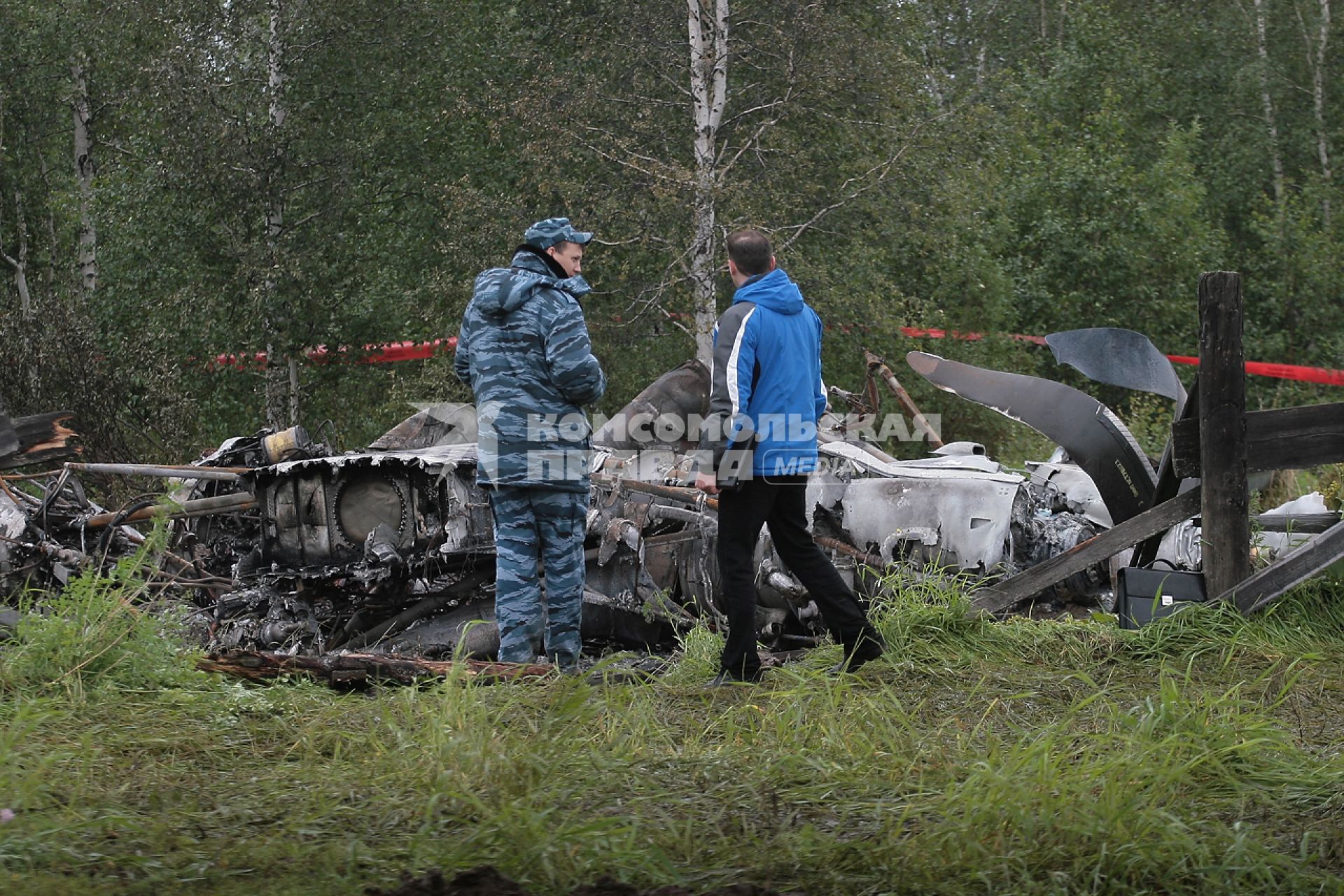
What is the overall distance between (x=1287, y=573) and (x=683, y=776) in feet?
9.82

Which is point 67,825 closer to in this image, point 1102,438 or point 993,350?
point 1102,438

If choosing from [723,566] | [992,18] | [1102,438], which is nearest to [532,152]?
[1102,438]

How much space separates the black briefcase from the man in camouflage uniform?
228 centimetres

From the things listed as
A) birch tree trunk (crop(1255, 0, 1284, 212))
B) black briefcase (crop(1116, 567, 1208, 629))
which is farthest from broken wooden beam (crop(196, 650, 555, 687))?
birch tree trunk (crop(1255, 0, 1284, 212))

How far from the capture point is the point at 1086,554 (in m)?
5.68

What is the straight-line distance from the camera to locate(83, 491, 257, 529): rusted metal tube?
22.7 ft

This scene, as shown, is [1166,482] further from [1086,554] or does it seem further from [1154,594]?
[1154,594]

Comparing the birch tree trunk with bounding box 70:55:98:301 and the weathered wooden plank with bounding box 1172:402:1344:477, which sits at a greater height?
the birch tree trunk with bounding box 70:55:98:301

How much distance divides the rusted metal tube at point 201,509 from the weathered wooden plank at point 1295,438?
493cm

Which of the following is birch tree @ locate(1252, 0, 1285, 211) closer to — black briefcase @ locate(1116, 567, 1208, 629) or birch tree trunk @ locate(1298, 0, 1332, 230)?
birch tree trunk @ locate(1298, 0, 1332, 230)

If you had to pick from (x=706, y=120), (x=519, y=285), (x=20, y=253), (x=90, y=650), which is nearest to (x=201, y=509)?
(x=90, y=650)

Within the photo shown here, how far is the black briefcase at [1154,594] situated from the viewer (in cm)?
536

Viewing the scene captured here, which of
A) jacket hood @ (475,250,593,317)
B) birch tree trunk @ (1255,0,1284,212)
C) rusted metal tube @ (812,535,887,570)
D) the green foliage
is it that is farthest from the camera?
birch tree trunk @ (1255,0,1284,212)

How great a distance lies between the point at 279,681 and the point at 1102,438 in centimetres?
417
